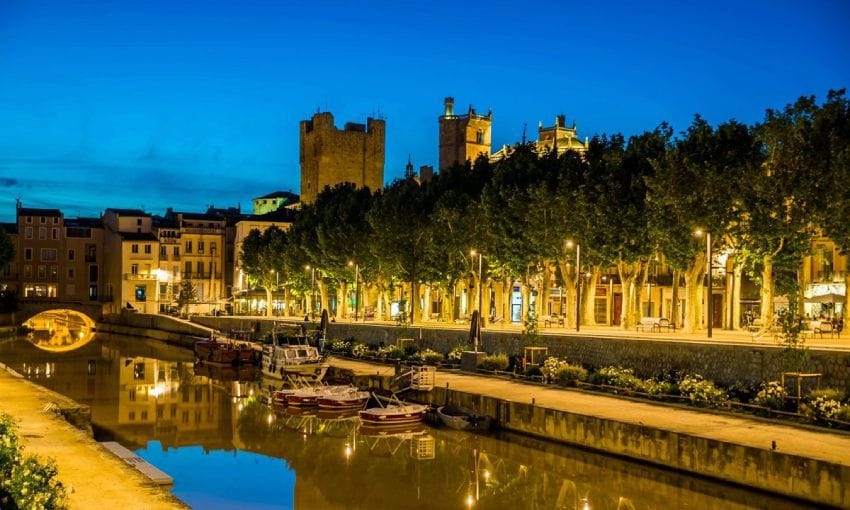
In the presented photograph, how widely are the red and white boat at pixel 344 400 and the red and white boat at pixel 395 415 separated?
11.4ft

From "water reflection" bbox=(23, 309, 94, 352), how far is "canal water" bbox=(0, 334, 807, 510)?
45851mm

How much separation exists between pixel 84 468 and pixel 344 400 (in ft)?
66.9

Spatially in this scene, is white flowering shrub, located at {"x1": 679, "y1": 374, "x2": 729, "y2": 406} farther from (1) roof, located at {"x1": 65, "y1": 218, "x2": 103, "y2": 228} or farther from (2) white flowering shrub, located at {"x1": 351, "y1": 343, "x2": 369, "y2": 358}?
(1) roof, located at {"x1": 65, "y1": 218, "x2": 103, "y2": 228}

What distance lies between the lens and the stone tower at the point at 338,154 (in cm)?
13362

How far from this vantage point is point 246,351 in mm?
64250

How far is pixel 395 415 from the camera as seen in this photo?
34312mm

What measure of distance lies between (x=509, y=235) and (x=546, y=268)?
10.6 ft

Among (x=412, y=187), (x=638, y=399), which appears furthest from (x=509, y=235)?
(x=638, y=399)

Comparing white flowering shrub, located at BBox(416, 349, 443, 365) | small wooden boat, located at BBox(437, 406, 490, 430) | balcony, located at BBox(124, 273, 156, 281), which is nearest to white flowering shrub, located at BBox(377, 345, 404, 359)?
white flowering shrub, located at BBox(416, 349, 443, 365)

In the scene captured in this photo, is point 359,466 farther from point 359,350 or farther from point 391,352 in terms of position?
point 359,350

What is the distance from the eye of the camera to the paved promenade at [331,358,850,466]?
2212cm

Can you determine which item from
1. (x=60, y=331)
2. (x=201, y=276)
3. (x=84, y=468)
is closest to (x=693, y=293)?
(x=84, y=468)

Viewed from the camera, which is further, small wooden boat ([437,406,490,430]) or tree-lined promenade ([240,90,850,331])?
tree-lined promenade ([240,90,850,331])

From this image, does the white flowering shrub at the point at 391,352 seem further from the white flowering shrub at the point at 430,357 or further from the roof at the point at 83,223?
the roof at the point at 83,223
